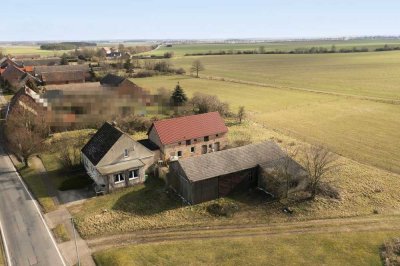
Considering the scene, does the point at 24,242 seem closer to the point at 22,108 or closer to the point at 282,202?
the point at 282,202

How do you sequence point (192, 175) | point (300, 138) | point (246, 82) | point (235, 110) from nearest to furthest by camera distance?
1. point (192, 175)
2. point (300, 138)
3. point (235, 110)
4. point (246, 82)

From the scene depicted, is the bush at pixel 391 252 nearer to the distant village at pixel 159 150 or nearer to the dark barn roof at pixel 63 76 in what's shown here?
the distant village at pixel 159 150

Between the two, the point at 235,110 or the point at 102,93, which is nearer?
the point at 102,93

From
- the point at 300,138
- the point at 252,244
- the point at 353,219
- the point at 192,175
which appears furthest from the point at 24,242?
the point at 300,138

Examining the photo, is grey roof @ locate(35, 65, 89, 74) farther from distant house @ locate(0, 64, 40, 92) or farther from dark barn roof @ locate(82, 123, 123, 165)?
dark barn roof @ locate(82, 123, 123, 165)

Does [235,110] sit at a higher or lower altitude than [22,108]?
lower

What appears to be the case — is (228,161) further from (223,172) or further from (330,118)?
(330,118)

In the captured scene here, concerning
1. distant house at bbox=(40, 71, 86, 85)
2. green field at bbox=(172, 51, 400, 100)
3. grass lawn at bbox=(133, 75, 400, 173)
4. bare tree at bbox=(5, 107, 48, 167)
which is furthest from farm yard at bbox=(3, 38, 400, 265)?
distant house at bbox=(40, 71, 86, 85)
